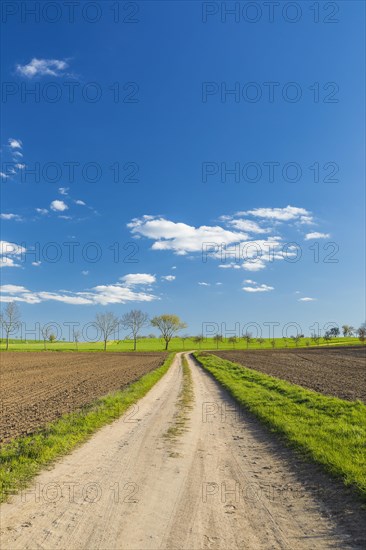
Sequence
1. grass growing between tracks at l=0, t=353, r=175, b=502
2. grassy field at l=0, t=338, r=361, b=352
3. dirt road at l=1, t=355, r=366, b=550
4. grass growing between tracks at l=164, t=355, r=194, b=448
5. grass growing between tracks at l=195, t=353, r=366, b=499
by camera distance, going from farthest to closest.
A: grassy field at l=0, t=338, r=361, b=352 → grass growing between tracks at l=164, t=355, r=194, b=448 → grass growing between tracks at l=195, t=353, r=366, b=499 → grass growing between tracks at l=0, t=353, r=175, b=502 → dirt road at l=1, t=355, r=366, b=550

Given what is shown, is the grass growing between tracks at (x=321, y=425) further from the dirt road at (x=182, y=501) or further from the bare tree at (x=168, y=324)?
the bare tree at (x=168, y=324)

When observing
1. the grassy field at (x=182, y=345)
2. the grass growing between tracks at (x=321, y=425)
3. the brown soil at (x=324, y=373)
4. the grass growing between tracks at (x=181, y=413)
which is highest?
the grass growing between tracks at (x=321, y=425)

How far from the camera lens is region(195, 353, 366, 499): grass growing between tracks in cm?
885

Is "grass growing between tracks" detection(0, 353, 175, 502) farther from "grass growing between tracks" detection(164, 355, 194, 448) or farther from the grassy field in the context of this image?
the grassy field

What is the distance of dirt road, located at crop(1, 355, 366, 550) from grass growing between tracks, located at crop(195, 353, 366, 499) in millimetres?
486

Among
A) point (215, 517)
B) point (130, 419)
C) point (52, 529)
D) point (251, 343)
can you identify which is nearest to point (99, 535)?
point (52, 529)

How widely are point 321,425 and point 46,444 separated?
30.4 feet

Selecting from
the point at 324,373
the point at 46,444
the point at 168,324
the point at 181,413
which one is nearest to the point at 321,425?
the point at 181,413

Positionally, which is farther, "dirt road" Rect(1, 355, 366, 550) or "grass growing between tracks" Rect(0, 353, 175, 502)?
"grass growing between tracks" Rect(0, 353, 175, 502)

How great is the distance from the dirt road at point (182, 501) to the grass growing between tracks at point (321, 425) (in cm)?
49

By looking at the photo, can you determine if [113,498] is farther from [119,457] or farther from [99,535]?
[119,457]

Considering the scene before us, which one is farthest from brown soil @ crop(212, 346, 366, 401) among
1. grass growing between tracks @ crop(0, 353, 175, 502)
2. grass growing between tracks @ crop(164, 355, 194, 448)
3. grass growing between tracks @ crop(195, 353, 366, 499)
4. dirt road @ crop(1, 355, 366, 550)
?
grass growing between tracks @ crop(0, 353, 175, 502)

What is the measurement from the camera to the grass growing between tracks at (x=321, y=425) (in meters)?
8.85

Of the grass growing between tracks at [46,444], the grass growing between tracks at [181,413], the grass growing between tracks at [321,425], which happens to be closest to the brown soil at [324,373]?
the grass growing between tracks at [321,425]
